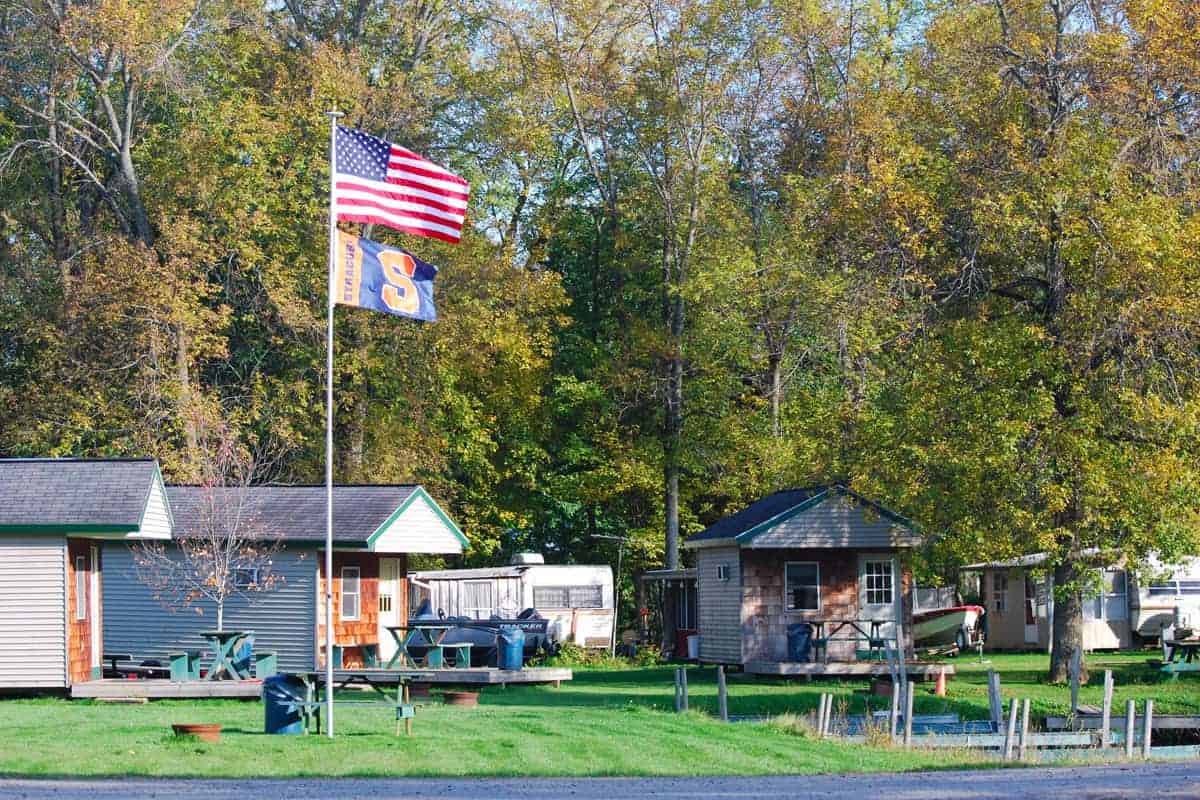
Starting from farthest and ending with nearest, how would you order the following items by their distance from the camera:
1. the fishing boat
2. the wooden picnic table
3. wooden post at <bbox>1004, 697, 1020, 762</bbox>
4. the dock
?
the fishing boat, the wooden picnic table, the dock, wooden post at <bbox>1004, 697, 1020, 762</bbox>

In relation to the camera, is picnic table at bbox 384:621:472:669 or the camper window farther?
the camper window

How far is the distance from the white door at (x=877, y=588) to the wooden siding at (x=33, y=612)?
53.2 ft

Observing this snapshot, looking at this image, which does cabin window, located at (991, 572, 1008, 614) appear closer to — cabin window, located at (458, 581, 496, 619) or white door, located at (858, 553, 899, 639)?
white door, located at (858, 553, 899, 639)

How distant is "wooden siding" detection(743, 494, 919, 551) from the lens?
3525 cm

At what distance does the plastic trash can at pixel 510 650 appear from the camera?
33.6 m

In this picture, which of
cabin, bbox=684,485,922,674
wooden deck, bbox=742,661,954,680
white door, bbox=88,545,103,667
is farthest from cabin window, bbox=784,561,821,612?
white door, bbox=88,545,103,667

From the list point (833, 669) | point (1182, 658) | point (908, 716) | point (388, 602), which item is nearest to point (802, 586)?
point (833, 669)

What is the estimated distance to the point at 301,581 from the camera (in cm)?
3431

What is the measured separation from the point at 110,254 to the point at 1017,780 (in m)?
30.9

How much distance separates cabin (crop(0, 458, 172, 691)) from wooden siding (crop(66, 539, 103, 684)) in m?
0.02

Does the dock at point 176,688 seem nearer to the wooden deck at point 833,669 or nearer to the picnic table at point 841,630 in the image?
the wooden deck at point 833,669

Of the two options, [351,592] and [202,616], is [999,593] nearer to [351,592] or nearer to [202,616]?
[351,592]

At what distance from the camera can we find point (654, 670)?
132 feet

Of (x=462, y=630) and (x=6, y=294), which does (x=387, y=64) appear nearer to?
(x=6, y=294)
